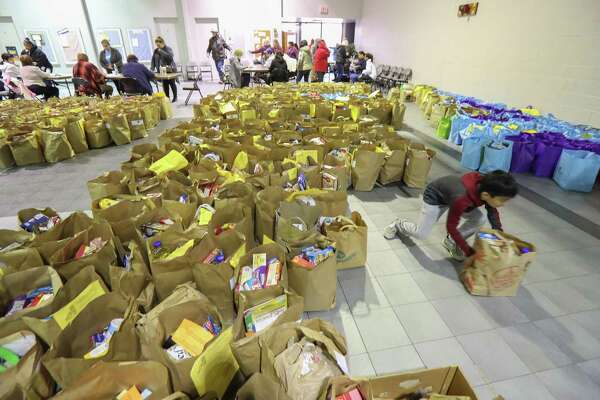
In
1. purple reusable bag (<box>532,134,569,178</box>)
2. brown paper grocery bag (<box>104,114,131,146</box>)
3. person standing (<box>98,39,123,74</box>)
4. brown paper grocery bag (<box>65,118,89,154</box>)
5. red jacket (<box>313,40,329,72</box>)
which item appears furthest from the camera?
red jacket (<box>313,40,329,72</box>)

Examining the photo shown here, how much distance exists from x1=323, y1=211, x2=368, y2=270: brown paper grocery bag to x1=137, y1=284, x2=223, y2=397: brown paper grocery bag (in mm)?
908

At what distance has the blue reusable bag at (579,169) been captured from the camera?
326 cm

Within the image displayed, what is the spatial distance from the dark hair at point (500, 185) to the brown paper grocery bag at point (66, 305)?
6.96 ft

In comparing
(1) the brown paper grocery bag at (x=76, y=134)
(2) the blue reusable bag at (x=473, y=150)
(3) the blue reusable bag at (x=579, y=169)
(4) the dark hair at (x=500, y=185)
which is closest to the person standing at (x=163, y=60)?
(1) the brown paper grocery bag at (x=76, y=134)

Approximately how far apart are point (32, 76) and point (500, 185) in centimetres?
881

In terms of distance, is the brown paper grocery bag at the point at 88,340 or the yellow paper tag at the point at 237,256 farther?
the yellow paper tag at the point at 237,256

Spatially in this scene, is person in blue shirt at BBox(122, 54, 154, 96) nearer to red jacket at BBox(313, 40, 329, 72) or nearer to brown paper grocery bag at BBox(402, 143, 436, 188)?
red jacket at BBox(313, 40, 329, 72)

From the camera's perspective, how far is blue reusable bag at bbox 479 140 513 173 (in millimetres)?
3744

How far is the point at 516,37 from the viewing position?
527 cm

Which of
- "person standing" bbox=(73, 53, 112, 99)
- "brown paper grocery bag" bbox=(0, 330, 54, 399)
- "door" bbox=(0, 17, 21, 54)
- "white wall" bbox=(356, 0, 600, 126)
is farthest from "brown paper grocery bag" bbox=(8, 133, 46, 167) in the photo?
"door" bbox=(0, 17, 21, 54)

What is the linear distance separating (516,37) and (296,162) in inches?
203

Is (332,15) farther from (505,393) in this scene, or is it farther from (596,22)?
(505,393)

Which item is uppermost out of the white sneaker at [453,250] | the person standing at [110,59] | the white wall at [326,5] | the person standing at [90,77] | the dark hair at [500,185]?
the white wall at [326,5]

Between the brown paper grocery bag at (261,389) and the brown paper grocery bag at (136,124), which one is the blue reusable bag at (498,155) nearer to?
the brown paper grocery bag at (261,389)
